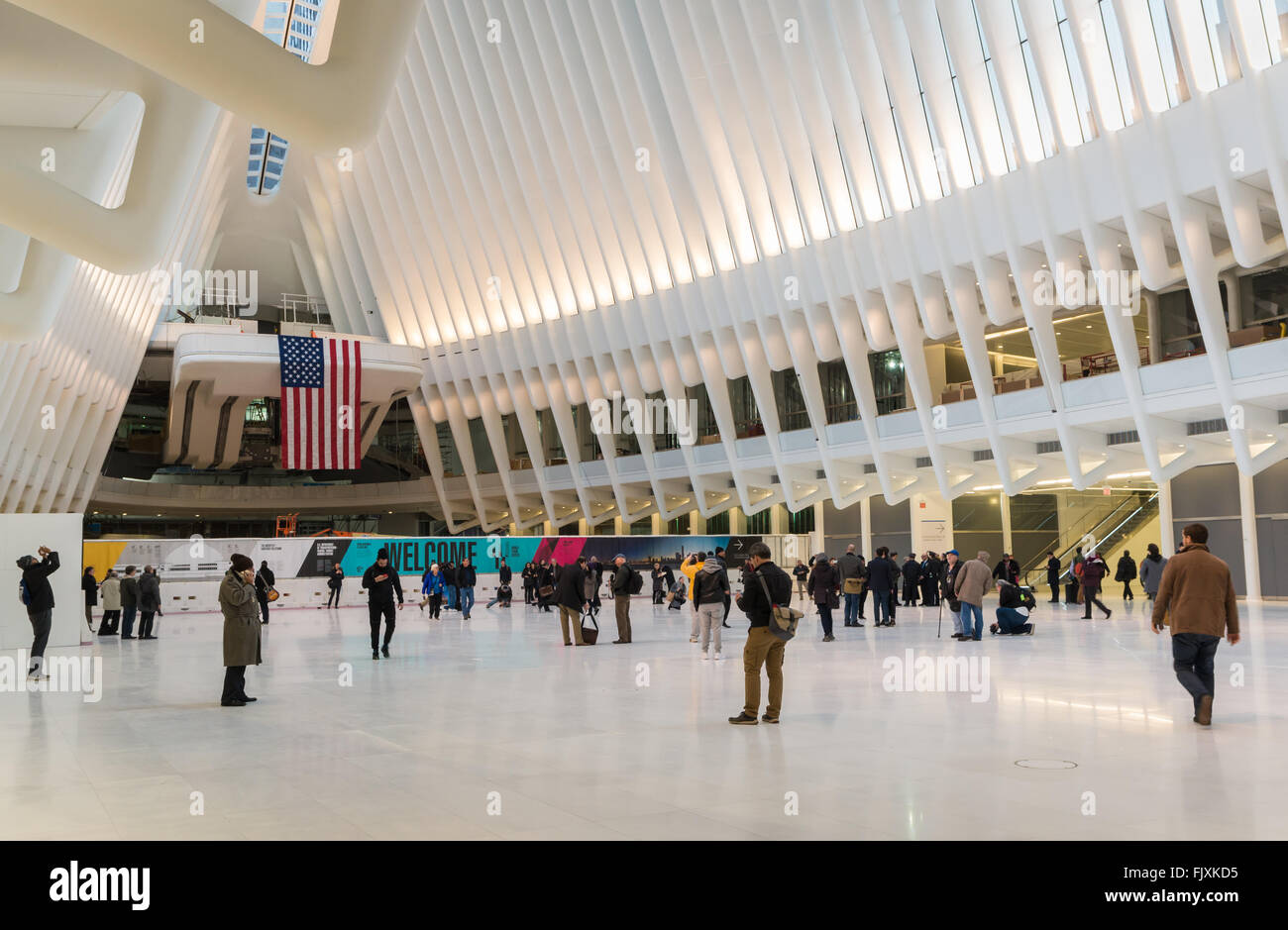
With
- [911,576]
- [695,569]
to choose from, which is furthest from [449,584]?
[695,569]

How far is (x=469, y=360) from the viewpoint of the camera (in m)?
38.4

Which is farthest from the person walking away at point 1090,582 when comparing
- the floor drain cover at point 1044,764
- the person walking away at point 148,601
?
the person walking away at point 148,601

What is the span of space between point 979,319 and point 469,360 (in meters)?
20.4

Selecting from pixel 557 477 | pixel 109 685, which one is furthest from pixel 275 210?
pixel 109 685

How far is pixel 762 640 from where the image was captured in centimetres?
787

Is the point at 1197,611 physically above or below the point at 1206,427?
below

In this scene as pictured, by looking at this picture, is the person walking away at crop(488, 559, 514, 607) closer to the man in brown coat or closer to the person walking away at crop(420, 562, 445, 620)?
the person walking away at crop(420, 562, 445, 620)

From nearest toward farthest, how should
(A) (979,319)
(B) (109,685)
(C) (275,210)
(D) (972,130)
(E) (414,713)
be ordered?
(E) (414,713)
(B) (109,685)
(D) (972,130)
(A) (979,319)
(C) (275,210)

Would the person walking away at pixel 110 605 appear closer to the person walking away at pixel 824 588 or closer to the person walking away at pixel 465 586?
the person walking away at pixel 465 586

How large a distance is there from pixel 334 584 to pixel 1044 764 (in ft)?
72.1

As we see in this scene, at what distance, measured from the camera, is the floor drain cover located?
20.4 feet

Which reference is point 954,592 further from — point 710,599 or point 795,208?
point 795,208

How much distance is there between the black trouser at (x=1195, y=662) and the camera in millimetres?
7375
